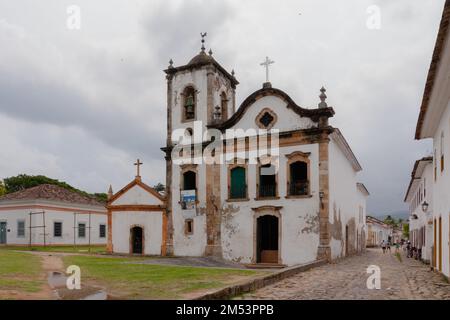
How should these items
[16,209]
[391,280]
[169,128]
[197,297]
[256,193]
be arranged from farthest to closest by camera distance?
[16,209] < [169,128] < [256,193] < [391,280] < [197,297]

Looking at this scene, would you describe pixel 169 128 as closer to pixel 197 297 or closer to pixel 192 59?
pixel 192 59

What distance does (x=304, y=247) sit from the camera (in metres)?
18.7

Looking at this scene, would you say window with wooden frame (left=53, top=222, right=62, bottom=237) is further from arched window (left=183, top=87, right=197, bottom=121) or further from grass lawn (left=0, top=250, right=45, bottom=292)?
grass lawn (left=0, top=250, right=45, bottom=292)

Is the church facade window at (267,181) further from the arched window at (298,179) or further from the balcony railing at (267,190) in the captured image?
the arched window at (298,179)

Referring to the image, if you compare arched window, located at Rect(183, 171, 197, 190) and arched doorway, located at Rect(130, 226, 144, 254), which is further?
arched doorway, located at Rect(130, 226, 144, 254)

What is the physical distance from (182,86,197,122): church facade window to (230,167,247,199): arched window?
4.09 m

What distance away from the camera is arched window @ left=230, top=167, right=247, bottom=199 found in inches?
809

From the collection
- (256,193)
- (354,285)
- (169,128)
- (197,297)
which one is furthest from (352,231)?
(197,297)

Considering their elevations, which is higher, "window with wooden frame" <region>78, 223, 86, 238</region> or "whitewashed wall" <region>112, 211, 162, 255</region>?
"whitewashed wall" <region>112, 211, 162, 255</region>

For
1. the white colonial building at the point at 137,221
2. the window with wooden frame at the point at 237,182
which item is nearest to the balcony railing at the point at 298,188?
the window with wooden frame at the point at 237,182

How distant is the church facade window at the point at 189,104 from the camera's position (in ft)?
75.2

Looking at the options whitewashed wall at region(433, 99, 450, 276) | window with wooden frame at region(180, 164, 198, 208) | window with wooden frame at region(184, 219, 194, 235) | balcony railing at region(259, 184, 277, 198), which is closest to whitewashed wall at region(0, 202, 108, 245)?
window with wooden frame at region(180, 164, 198, 208)

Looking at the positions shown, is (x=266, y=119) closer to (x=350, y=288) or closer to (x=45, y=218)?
(x=350, y=288)
